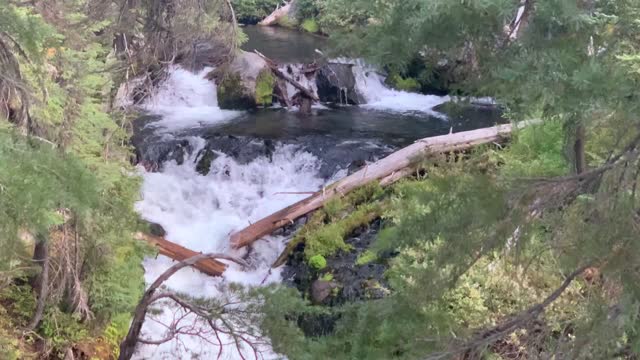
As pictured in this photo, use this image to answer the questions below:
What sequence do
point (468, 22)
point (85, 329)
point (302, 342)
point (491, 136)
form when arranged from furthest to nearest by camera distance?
point (491, 136) → point (85, 329) → point (302, 342) → point (468, 22)

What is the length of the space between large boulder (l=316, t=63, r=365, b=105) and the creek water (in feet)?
1.46

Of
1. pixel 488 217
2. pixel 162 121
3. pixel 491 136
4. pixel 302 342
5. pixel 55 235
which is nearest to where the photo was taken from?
pixel 488 217

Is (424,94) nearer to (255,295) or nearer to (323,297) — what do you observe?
(323,297)

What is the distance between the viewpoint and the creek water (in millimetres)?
10195

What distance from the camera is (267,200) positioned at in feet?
38.6

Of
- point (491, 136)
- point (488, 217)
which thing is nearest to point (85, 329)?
point (488, 217)

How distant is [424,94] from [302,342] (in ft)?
42.3

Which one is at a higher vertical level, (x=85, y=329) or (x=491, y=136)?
(x=491, y=136)

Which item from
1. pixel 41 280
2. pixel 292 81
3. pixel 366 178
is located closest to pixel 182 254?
pixel 41 280

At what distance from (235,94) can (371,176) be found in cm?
653

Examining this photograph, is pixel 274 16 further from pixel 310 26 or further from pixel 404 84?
pixel 404 84

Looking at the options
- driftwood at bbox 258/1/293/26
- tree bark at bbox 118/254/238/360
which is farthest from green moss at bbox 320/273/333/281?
driftwood at bbox 258/1/293/26

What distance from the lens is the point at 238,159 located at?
1266 cm

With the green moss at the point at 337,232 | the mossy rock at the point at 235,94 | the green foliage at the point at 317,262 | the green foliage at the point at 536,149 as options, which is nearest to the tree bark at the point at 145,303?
the green foliage at the point at 317,262
